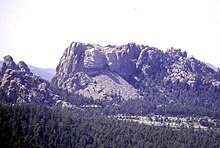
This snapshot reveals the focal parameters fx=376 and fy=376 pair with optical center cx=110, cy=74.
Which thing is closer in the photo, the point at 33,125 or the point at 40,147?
the point at 40,147

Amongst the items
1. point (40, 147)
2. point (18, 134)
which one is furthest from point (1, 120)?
point (40, 147)

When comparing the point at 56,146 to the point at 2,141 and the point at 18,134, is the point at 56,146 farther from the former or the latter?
the point at 2,141

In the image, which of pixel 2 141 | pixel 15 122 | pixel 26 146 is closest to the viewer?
pixel 2 141

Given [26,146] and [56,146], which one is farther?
[56,146]

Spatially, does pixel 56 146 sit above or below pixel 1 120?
below

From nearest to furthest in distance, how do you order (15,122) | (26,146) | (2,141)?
(2,141)
(26,146)
(15,122)

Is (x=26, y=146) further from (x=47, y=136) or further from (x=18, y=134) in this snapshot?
(x=47, y=136)

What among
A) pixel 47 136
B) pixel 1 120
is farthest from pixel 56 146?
pixel 1 120

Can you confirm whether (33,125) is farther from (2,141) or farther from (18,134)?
Answer: (2,141)
